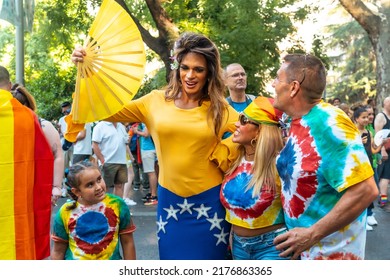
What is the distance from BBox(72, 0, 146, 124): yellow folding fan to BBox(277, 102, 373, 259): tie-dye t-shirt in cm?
115

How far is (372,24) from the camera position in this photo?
13508 mm

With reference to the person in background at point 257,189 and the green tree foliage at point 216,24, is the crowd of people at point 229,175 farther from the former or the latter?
the green tree foliage at point 216,24

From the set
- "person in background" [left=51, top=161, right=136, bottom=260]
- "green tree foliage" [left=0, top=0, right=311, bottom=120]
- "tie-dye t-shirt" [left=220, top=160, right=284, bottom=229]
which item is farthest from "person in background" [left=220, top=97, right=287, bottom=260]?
"green tree foliage" [left=0, top=0, right=311, bottom=120]

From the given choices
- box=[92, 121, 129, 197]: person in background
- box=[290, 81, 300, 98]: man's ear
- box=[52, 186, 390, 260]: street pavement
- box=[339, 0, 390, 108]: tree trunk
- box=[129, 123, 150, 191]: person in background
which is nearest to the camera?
box=[290, 81, 300, 98]: man's ear

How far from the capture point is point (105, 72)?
3.27 metres

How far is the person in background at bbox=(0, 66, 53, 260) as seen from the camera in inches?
120

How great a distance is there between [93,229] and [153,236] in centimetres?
360

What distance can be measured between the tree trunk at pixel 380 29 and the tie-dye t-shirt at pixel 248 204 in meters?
11.4

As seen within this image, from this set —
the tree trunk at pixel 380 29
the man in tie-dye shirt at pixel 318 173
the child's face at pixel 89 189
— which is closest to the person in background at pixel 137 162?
the tree trunk at pixel 380 29

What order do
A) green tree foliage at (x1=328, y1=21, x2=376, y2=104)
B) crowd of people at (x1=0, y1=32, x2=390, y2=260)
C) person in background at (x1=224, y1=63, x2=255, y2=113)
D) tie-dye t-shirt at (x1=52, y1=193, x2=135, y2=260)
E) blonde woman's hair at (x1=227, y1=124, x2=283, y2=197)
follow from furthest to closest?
green tree foliage at (x1=328, y1=21, x2=376, y2=104)
person in background at (x1=224, y1=63, x2=255, y2=113)
tie-dye t-shirt at (x1=52, y1=193, x2=135, y2=260)
blonde woman's hair at (x1=227, y1=124, x2=283, y2=197)
crowd of people at (x1=0, y1=32, x2=390, y2=260)

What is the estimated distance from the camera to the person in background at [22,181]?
3.04 m

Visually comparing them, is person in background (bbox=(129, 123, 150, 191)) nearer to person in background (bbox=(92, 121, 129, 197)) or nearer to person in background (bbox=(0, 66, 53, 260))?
person in background (bbox=(92, 121, 129, 197))
